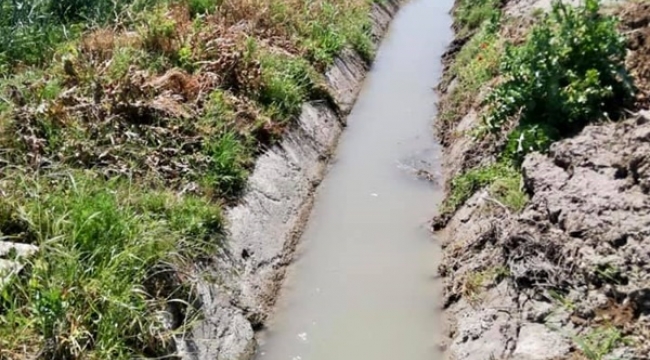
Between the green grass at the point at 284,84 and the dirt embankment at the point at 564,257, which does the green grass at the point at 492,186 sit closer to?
the dirt embankment at the point at 564,257

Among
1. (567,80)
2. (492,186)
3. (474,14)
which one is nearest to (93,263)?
(492,186)

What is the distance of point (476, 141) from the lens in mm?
7480

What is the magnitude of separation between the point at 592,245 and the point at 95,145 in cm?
413

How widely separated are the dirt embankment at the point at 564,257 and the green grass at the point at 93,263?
2.23 metres

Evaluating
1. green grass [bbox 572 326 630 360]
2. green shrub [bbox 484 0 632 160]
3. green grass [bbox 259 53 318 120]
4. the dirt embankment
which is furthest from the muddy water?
green shrub [bbox 484 0 632 160]

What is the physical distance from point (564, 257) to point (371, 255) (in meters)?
1.94

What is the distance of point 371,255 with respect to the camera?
249 inches

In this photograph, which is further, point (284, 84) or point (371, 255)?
point (284, 84)

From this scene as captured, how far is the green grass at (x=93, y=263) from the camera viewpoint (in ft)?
13.2

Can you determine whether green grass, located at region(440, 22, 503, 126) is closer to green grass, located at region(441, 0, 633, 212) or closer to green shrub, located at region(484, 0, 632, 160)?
green grass, located at region(441, 0, 633, 212)

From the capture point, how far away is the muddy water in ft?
17.4

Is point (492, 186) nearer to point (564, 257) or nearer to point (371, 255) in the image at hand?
point (371, 255)

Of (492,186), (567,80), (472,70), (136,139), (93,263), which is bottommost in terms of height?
(472,70)

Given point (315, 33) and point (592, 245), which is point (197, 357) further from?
point (315, 33)
